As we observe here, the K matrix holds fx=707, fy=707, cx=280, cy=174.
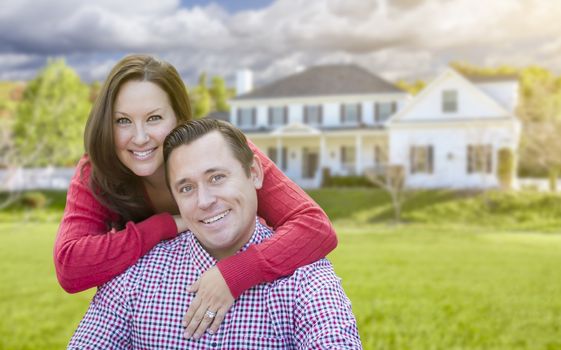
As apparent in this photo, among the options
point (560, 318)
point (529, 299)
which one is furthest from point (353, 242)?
point (560, 318)

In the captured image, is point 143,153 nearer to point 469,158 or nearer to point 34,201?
point 469,158

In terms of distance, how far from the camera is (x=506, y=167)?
2767cm

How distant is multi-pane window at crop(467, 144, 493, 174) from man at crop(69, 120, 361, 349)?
26.9m

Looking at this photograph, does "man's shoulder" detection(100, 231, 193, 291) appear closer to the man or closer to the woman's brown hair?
the man

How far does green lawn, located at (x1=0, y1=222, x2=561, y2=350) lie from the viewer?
25.4 ft

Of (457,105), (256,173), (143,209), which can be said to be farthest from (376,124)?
(256,173)

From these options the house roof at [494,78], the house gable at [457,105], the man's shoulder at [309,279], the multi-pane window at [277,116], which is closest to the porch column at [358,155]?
the house gable at [457,105]

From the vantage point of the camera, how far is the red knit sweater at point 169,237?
7.95 ft

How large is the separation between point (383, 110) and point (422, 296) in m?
23.6

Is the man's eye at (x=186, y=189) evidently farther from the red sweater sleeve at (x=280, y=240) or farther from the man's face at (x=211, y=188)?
the red sweater sleeve at (x=280, y=240)

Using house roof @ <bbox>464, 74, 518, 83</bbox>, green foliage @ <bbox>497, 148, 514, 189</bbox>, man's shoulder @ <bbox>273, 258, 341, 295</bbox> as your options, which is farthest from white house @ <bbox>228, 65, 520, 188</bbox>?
man's shoulder @ <bbox>273, 258, 341, 295</bbox>

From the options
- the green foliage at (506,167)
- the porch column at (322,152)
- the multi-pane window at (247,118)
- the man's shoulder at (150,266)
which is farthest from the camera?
the multi-pane window at (247,118)

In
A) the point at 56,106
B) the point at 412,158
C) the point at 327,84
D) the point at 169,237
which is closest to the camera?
the point at 169,237

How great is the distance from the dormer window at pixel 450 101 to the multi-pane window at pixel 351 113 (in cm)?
482
